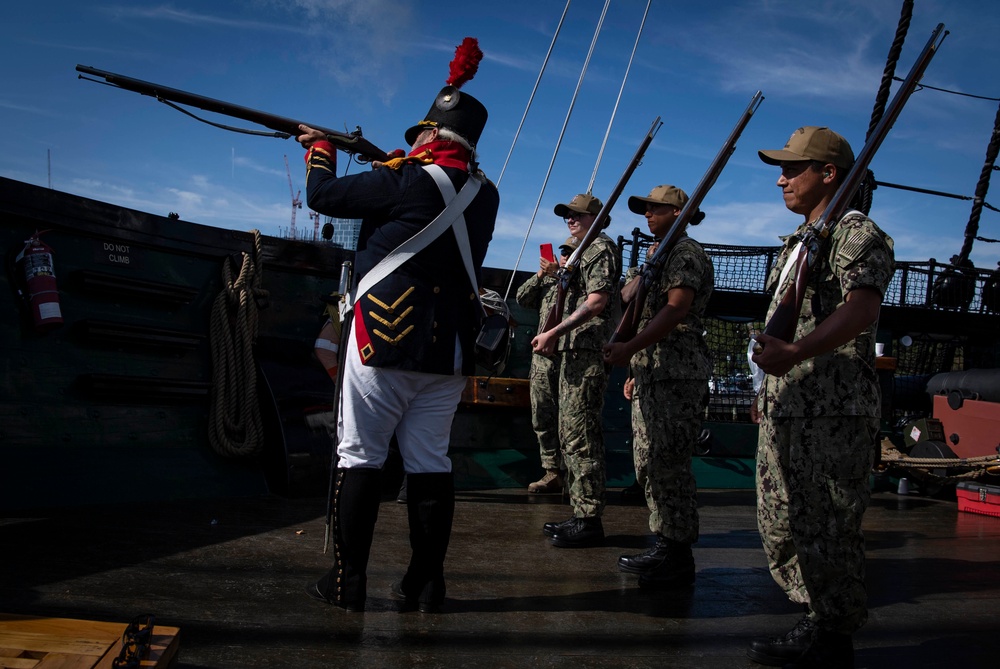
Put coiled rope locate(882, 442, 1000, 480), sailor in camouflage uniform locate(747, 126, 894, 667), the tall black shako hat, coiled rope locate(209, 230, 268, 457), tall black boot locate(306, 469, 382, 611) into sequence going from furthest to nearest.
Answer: coiled rope locate(882, 442, 1000, 480)
coiled rope locate(209, 230, 268, 457)
the tall black shako hat
tall black boot locate(306, 469, 382, 611)
sailor in camouflage uniform locate(747, 126, 894, 667)

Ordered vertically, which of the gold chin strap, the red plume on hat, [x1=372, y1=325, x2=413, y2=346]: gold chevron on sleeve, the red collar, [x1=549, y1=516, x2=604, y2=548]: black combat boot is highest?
the red plume on hat

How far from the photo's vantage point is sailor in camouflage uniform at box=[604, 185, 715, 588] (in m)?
3.75

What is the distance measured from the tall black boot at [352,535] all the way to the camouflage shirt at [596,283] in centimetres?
199

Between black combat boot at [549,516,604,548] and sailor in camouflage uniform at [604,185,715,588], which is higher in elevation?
sailor in camouflage uniform at [604,185,715,588]

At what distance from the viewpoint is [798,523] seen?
8.80 feet

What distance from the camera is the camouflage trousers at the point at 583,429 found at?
14.9 ft

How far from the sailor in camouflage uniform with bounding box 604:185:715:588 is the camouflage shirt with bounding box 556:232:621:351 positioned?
2.12ft

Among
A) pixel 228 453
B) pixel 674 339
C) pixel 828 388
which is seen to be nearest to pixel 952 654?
pixel 828 388

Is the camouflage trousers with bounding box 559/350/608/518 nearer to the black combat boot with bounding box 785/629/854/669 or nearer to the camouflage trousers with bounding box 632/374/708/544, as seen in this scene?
the camouflage trousers with bounding box 632/374/708/544

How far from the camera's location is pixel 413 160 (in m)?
3.17

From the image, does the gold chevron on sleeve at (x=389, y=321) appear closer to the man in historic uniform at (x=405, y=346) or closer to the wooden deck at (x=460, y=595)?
the man in historic uniform at (x=405, y=346)

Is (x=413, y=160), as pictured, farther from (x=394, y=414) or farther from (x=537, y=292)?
(x=537, y=292)

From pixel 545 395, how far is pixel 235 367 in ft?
7.20

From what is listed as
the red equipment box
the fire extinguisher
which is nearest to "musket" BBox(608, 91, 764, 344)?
the fire extinguisher
